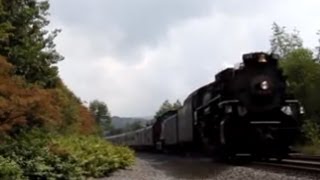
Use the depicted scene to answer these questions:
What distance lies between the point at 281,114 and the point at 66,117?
28268 millimetres

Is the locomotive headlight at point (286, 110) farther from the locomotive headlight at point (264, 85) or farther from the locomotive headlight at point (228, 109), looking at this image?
the locomotive headlight at point (228, 109)

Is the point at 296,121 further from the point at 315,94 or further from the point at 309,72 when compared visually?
the point at 309,72

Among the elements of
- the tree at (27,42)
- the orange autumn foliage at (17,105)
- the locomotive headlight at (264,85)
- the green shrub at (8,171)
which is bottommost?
the green shrub at (8,171)

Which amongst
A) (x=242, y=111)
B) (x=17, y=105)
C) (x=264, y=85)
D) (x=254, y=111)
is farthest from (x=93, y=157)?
(x=264, y=85)

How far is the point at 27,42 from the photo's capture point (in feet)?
101

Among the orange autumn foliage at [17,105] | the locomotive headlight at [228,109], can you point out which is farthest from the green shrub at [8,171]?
the locomotive headlight at [228,109]

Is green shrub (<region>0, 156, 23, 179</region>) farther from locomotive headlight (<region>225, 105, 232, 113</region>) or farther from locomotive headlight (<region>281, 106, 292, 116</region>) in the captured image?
locomotive headlight (<region>281, 106, 292, 116</region>)

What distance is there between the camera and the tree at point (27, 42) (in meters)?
29.1

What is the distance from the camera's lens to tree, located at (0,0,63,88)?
1147 inches

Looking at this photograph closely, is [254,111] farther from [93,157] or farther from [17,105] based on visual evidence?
[17,105]

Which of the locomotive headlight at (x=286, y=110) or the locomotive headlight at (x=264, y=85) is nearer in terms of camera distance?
the locomotive headlight at (x=286, y=110)

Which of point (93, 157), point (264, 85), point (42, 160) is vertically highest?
point (264, 85)

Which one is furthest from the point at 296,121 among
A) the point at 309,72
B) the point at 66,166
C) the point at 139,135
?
the point at 139,135

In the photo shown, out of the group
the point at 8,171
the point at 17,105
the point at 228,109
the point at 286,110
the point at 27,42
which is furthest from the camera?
the point at 27,42
